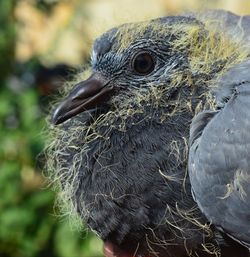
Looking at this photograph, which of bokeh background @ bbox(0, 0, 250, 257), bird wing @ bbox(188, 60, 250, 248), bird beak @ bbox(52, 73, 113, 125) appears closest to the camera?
bird wing @ bbox(188, 60, 250, 248)

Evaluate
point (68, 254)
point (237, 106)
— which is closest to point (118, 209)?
point (237, 106)

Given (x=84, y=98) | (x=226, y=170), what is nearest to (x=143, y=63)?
(x=84, y=98)

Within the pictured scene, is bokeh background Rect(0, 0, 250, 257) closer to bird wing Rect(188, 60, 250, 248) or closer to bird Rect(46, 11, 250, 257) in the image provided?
bird Rect(46, 11, 250, 257)

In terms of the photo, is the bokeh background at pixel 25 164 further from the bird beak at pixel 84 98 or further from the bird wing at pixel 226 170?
the bird wing at pixel 226 170

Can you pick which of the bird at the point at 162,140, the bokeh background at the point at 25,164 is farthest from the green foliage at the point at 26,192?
the bird at the point at 162,140

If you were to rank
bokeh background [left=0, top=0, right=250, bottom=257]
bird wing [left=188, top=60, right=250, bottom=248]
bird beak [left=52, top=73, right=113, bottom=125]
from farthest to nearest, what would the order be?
bokeh background [left=0, top=0, right=250, bottom=257], bird beak [left=52, top=73, right=113, bottom=125], bird wing [left=188, top=60, right=250, bottom=248]

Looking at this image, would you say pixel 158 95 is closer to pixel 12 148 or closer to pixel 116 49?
pixel 116 49

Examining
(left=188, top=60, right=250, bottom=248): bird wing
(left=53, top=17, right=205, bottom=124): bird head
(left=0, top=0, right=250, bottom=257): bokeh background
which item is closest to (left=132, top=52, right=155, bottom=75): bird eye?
(left=53, top=17, right=205, bottom=124): bird head
